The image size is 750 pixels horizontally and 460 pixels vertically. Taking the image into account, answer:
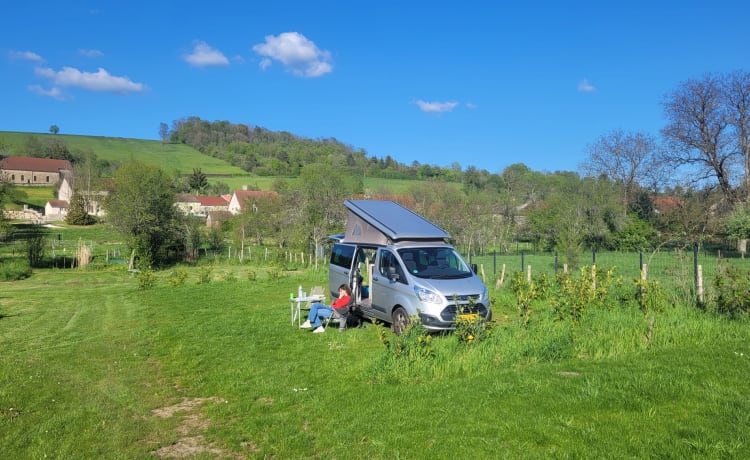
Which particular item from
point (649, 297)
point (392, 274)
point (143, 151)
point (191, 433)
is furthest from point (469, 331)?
point (143, 151)

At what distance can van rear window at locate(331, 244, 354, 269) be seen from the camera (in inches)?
503

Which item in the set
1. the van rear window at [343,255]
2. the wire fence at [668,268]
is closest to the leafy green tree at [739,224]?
the wire fence at [668,268]

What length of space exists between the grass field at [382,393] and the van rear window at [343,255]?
2106 millimetres

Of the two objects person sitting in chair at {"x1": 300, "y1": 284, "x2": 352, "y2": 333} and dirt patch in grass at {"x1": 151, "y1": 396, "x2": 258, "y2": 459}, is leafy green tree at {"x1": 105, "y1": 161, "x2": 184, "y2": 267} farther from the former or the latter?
dirt patch in grass at {"x1": 151, "y1": 396, "x2": 258, "y2": 459}

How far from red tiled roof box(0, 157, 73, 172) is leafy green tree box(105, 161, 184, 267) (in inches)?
3162

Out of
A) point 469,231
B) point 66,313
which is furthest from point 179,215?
point 66,313

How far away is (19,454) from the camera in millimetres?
4980

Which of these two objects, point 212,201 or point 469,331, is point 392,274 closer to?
point 469,331

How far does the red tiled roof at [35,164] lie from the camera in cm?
10336

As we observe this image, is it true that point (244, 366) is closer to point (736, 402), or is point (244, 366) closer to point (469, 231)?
point (736, 402)

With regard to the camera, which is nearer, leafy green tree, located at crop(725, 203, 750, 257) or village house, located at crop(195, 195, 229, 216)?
leafy green tree, located at crop(725, 203, 750, 257)

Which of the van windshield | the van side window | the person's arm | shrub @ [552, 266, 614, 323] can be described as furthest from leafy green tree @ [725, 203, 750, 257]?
the person's arm

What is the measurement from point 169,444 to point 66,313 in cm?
1245

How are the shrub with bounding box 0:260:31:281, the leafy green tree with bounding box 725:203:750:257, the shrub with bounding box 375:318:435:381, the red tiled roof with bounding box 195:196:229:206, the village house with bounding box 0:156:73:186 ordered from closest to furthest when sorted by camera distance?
1. the shrub with bounding box 375:318:435:381
2. the shrub with bounding box 0:260:31:281
3. the leafy green tree with bounding box 725:203:750:257
4. the red tiled roof with bounding box 195:196:229:206
5. the village house with bounding box 0:156:73:186
